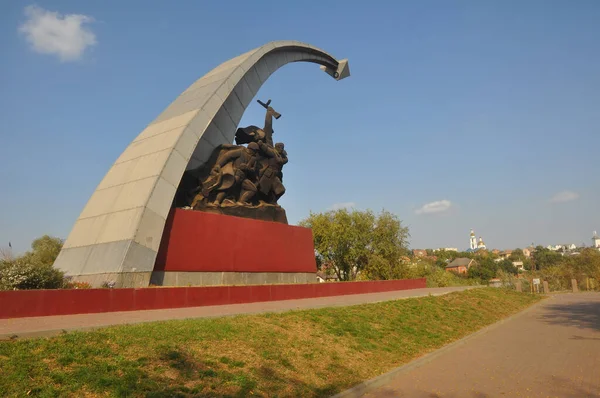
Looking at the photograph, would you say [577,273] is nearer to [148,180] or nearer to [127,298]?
[148,180]

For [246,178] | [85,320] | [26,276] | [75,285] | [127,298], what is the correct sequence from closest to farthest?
[85,320], [26,276], [127,298], [75,285], [246,178]

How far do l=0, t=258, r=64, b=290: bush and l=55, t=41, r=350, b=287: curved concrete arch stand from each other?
1396 millimetres

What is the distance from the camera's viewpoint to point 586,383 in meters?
6.68

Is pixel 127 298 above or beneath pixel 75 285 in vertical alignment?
beneath

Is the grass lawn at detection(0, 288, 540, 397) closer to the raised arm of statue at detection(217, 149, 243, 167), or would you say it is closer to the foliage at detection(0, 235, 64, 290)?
the foliage at detection(0, 235, 64, 290)

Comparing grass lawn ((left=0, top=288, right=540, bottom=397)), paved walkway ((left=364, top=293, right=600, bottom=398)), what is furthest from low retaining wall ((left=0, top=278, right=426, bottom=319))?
paved walkway ((left=364, top=293, right=600, bottom=398))

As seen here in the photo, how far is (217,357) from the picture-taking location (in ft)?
19.8

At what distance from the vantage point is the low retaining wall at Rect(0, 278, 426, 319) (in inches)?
294

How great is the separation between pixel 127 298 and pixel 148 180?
12.8ft

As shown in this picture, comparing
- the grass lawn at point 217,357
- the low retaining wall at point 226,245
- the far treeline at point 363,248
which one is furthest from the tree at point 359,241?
the grass lawn at point 217,357

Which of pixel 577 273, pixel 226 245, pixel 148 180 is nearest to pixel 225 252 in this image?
pixel 226 245

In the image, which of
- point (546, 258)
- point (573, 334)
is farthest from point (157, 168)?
point (546, 258)

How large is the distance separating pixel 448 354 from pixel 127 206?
871cm

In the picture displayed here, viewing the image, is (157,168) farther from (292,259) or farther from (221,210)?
(292,259)
